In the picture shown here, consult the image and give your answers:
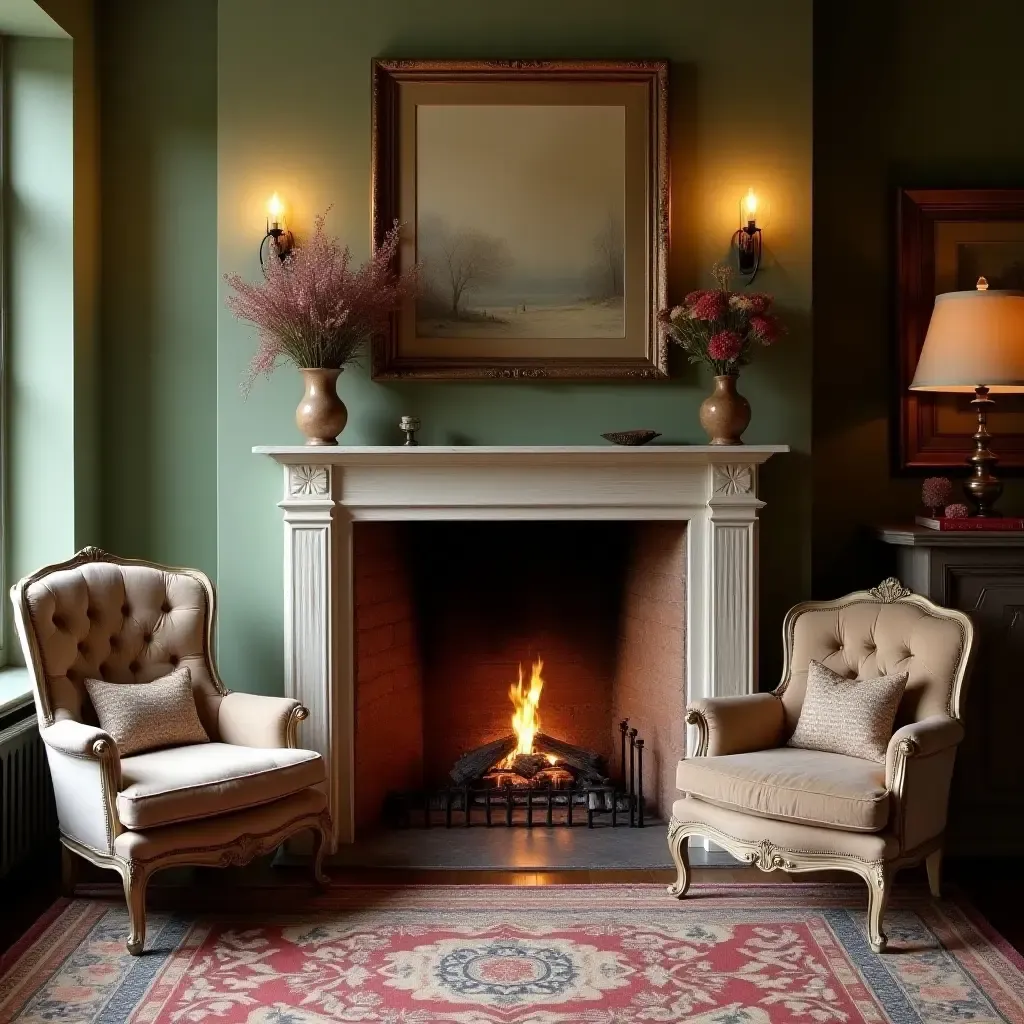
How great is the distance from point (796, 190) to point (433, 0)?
4.79ft

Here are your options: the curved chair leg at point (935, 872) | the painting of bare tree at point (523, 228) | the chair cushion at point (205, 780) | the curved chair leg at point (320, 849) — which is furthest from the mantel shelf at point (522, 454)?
the curved chair leg at point (935, 872)

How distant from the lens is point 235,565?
13.2 ft

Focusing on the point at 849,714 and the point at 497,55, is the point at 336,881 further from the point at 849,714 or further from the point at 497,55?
the point at 497,55

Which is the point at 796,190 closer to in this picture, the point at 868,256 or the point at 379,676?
the point at 868,256

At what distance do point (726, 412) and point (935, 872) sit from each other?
161cm

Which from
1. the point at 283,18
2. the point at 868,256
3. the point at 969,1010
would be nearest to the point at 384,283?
the point at 283,18

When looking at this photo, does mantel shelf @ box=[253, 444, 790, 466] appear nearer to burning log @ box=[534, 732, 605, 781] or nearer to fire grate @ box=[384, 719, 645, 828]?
fire grate @ box=[384, 719, 645, 828]

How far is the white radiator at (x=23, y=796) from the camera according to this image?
3490mm

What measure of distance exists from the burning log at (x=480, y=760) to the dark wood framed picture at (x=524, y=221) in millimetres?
1509

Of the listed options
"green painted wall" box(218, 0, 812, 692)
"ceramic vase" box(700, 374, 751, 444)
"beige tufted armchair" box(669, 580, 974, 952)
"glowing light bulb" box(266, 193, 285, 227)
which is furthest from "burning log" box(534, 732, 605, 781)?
"glowing light bulb" box(266, 193, 285, 227)

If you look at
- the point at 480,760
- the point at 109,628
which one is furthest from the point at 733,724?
the point at 109,628

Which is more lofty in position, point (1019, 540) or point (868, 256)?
point (868, 256)

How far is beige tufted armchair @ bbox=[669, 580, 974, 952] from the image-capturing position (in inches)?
123

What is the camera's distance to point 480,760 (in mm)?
4379
